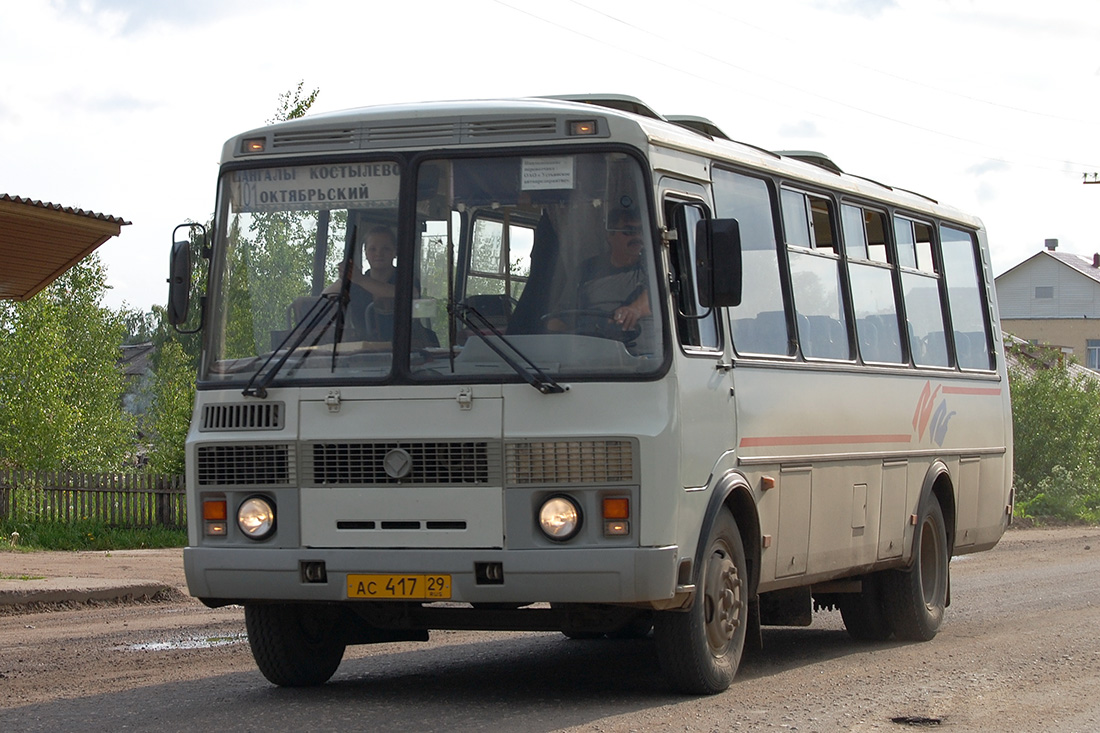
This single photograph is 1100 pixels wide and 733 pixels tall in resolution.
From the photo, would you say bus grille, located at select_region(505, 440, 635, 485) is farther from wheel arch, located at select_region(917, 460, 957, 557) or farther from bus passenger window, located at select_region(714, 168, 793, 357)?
wheel arch, located at select_region(917, 460, 957, 557)

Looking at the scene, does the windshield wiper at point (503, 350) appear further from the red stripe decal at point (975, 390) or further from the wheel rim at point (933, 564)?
the red stripe decal at point (975, 390)

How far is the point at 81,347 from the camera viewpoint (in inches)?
2045

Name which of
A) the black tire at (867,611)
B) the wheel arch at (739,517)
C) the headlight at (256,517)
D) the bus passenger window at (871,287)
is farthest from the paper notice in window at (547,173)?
the black tire at (867,611)

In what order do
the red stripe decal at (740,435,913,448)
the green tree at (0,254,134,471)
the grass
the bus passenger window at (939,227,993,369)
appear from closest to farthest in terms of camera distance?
the red stripe decal at (740,435,913,448)
the bus passenger window at (939,227,993,369)
the grass
the green tree at (0,254,134,471)

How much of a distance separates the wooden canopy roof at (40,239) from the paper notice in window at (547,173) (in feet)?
31.8

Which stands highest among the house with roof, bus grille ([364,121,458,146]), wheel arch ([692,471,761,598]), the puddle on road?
the house with roof

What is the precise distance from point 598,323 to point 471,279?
0.68 m

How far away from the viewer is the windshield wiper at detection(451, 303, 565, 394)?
24.5 feet

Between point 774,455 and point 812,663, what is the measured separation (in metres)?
1.66

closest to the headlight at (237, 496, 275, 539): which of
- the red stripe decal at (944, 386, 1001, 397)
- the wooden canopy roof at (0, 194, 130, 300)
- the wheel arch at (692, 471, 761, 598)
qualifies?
the wheel arch at (692, 471, 761, 598)

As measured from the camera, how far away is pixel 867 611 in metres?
11.5

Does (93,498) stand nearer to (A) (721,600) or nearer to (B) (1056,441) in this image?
(A) (721,600)

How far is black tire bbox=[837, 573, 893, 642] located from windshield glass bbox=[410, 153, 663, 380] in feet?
15.1

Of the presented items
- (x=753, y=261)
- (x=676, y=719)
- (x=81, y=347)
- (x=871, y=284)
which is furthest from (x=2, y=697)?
Answer: (x=81, y=347)
